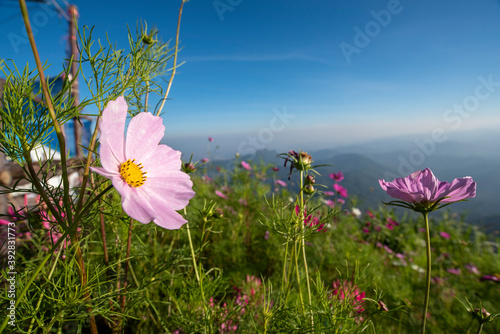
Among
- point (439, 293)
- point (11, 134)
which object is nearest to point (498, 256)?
point (439, 293)

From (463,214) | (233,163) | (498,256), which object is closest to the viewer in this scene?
(498,256)

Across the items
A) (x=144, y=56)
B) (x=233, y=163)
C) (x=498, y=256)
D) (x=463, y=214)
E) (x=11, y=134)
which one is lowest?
(x=498, y=256)

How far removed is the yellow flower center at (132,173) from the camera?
37 cm

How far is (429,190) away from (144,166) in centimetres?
50

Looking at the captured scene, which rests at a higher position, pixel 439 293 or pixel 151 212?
pixel 151 212

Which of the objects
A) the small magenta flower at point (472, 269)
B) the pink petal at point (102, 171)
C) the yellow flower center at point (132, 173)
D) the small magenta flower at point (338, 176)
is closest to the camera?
the pink petal at point (102, 171)

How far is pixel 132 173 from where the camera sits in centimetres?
38

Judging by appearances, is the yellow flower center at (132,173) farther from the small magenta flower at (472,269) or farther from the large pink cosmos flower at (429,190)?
the small magenta flower at (472,269)

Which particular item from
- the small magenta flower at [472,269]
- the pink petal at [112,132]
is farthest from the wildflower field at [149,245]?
the small magenta flower at [472,269]

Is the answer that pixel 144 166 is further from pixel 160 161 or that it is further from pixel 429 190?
pixel 429 190

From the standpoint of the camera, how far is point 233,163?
2467 millimetres

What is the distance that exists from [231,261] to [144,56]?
1203mm

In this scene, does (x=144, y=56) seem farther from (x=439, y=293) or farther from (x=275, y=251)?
(x=439, y=293)

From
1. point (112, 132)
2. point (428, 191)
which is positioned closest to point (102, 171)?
point (112, 132)
